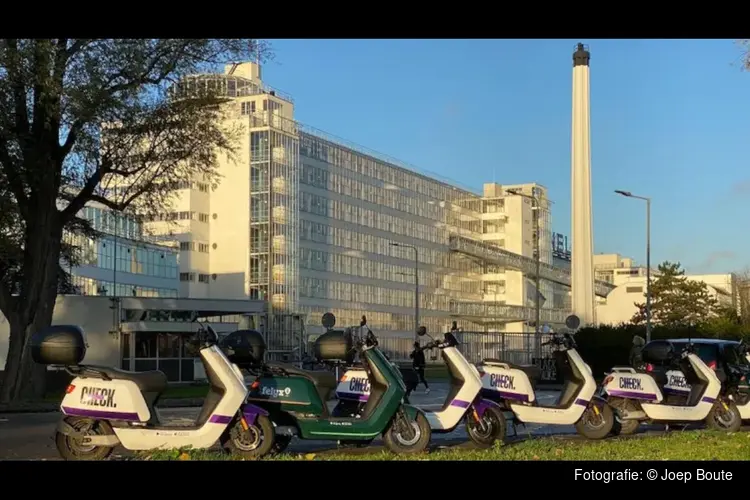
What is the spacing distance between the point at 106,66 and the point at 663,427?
1401cm

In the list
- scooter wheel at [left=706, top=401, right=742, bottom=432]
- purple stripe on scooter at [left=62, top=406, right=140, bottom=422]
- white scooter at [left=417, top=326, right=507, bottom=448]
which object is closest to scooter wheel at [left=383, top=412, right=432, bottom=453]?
white scooter at [left=417, top=326, right=507, bottom=448]

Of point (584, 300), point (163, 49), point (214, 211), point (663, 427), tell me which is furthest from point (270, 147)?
point (663, 427)

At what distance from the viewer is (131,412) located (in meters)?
9.48

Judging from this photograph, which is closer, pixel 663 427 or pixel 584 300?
pixel 663 427

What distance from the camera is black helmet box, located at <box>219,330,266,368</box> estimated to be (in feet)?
35.0

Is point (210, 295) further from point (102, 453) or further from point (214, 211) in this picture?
point (102, 453)

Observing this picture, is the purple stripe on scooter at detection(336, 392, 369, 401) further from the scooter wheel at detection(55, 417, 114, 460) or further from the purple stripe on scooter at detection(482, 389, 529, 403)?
the scooter wheel at detection(55, 417, 114, 460)

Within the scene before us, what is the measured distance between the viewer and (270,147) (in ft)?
274

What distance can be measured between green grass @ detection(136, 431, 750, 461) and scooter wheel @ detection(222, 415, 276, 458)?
150 millimetres

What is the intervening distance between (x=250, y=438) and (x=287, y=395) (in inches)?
28.9

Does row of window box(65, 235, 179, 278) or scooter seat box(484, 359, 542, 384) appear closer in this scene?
scooter seat box(484, 359, 542, 384)

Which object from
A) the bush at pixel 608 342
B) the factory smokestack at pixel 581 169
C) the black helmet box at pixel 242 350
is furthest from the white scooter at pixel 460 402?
the factory smokestack at pixel 581 169
